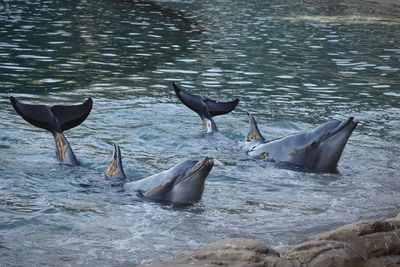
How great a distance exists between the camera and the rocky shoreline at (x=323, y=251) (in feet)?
15.2

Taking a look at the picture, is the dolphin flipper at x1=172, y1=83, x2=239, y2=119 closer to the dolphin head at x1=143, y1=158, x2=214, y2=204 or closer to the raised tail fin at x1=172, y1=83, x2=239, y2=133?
the raised tail fin at x1=172, y1=83, x2=239, y2=133

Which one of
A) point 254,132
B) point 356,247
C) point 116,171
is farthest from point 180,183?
point 356,247

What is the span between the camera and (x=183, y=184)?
7.07 metres

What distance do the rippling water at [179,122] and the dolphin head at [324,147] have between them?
0.19m

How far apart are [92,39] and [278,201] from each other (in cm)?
1007

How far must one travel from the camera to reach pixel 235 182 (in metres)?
8.18

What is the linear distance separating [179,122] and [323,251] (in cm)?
596

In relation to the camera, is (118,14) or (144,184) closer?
(144,184)

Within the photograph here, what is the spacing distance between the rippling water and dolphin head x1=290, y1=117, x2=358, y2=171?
0.62 feet

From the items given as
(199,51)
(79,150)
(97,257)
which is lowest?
(199,51)

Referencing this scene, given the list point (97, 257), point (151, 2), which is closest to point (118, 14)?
point (151, 2)

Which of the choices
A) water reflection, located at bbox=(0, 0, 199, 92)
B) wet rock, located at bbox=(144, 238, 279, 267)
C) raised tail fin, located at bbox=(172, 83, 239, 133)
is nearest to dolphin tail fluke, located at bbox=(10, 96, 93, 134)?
raised tail fin, located at bbox=(172, 83, 239, 133)

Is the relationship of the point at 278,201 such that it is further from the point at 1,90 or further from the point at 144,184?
the point at 1,90

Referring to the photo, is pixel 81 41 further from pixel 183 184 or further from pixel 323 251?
pixel 323 251
